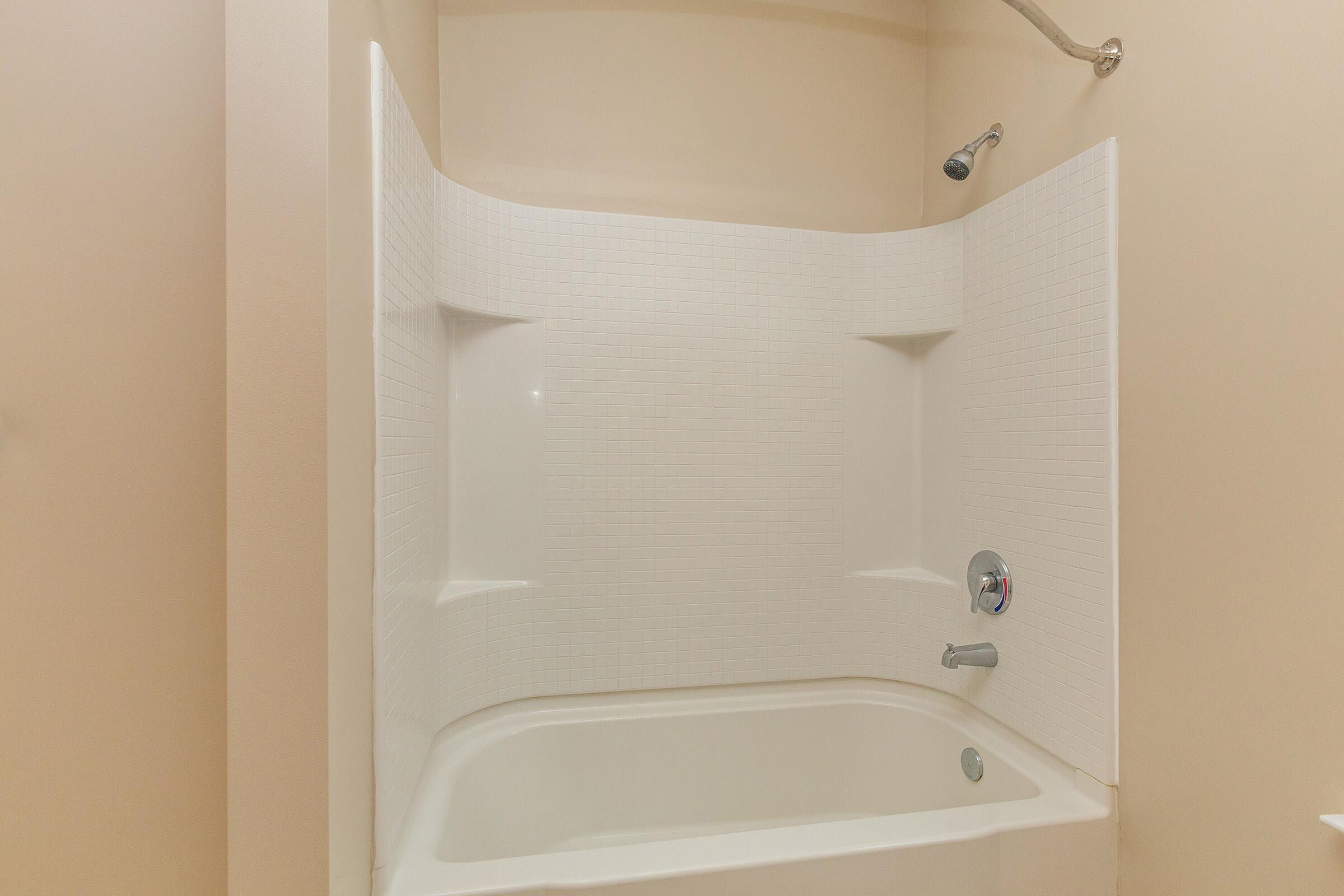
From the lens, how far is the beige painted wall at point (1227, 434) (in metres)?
0.92

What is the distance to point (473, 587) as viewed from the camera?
1.65 metres

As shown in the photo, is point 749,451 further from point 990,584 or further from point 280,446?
point 280,446

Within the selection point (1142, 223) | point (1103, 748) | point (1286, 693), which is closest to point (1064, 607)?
point (1103, 748)

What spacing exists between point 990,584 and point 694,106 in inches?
61.8

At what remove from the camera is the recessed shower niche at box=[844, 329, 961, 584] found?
6.13ft

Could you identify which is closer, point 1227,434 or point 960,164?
point 1227,434

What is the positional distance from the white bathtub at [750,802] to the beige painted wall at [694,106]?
1459mm

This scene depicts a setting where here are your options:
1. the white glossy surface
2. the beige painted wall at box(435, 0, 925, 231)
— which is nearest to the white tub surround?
the white glossy surface

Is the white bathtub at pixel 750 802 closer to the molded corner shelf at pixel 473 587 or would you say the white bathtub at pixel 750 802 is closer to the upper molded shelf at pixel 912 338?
the molded corner shelf at pixel 473 587

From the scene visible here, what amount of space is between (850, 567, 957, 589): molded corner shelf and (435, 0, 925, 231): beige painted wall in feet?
3.55

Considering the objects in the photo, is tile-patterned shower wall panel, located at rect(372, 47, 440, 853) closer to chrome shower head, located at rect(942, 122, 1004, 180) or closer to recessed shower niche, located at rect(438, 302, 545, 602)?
recessed shower niche, located at rect(438, 302, 545, 602)

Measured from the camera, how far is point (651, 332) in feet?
5.70

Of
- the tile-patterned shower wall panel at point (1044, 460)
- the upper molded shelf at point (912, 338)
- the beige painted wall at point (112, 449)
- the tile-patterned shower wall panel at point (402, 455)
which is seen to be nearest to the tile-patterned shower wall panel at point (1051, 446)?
the tile-patterned shower wall panel at point (1044, 460)

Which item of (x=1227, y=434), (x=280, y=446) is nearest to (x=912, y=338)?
(x=1227, y=434)
